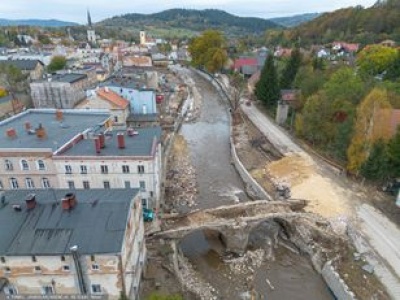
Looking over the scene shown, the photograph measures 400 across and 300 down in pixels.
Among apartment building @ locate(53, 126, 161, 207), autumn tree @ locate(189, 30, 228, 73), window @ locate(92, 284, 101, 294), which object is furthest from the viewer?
autumn tree @ locate(189, 30, 228, 73)

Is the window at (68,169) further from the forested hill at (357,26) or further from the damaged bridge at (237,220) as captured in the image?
the forested hill at (357,26)

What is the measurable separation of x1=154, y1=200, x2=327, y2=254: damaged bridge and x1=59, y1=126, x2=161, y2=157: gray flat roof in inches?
301

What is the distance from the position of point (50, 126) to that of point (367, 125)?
38.2m

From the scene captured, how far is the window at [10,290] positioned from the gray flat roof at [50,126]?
14933mm

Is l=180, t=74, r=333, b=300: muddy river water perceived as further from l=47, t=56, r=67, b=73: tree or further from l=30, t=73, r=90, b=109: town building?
l=47, t=56, r=67, b=73: tree

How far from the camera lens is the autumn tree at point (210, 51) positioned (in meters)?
102

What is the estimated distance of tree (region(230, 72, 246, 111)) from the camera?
7296 cm

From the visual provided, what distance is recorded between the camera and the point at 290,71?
6806 centimetres

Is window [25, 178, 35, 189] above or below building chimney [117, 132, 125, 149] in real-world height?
below

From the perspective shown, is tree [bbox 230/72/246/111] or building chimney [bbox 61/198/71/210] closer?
building chimney [bbox 61/198/71/210]

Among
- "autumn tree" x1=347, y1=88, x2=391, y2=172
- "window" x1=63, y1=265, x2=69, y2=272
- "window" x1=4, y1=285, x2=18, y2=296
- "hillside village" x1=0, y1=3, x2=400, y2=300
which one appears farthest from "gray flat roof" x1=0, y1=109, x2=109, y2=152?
"autumn tree" x1=347, y1=88, x2=391, y2=172

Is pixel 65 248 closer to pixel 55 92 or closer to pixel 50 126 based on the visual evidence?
pixel 50 126

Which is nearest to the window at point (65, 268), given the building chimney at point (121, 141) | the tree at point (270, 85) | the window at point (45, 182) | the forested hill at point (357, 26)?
the building chimney at point (121, 141)

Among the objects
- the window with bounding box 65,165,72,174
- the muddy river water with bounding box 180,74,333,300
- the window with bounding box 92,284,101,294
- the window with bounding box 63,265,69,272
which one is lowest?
the muddy river water with bounding box 180,74,333,300
